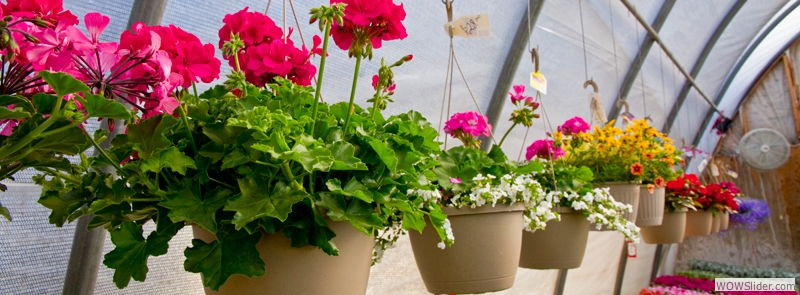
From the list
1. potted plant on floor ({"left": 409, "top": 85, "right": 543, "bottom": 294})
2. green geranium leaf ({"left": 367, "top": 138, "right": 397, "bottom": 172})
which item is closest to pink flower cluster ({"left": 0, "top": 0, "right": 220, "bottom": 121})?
green geranium leaf ({"left": 367, "top": 138, "right": 397, "bottom": 172})

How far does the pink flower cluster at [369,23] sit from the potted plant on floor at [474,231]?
42 cm

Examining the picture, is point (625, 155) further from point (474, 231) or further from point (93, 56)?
point (93, 56)

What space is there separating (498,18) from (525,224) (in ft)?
3.90

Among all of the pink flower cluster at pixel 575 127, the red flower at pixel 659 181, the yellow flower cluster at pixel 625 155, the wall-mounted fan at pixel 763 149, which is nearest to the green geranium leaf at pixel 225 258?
the pink flower cluster at pixel 575 127

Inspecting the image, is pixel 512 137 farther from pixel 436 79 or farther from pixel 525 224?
pixel 525 224

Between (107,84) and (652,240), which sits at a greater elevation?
(107,84)

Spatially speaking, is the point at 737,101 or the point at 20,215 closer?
the point at 20,215

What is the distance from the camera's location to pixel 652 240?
2797mm

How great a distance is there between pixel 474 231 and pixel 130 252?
63 centimetres

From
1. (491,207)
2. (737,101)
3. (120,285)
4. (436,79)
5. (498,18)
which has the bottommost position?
(120,285)

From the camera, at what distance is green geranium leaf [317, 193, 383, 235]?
25.5 inches

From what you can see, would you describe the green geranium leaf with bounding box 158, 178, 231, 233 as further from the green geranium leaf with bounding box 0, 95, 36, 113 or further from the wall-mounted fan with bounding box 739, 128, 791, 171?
the wall-mounted fan with bounding box 739, 128, 791, 171

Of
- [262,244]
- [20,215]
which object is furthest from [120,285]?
[20,215]

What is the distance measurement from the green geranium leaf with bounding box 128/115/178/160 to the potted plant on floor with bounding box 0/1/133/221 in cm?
4
